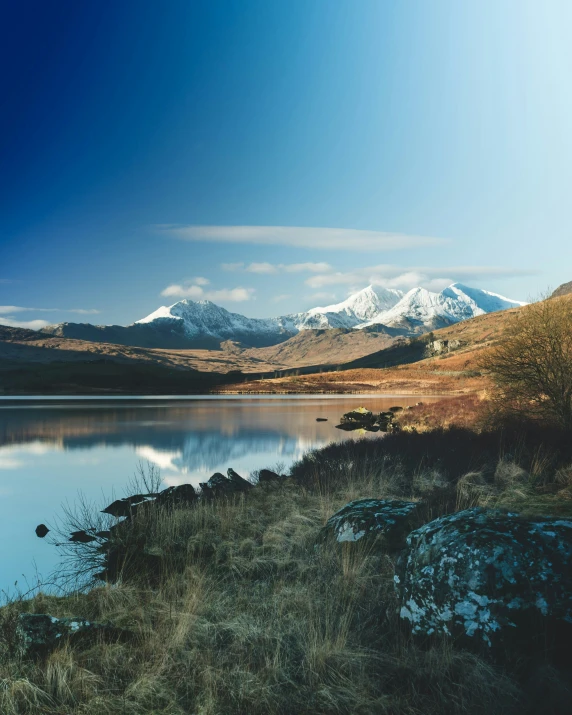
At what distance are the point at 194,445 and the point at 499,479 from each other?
21.2 meters

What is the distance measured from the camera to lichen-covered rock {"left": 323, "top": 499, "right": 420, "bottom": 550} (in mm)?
8148

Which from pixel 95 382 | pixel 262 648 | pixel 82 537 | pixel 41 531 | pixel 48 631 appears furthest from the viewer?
pixel 95 382

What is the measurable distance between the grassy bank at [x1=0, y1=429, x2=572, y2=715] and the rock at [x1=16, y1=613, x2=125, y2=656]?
14 centimetres

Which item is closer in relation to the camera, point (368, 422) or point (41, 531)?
point (41, 531)

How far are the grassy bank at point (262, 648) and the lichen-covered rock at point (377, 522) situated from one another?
0.30 meters

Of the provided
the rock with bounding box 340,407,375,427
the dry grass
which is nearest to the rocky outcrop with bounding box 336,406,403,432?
the rock with bounding box 340,407,375,427

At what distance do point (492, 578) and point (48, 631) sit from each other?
5.15m

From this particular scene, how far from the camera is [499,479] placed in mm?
13641

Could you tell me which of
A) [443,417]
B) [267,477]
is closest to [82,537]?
[267,477]

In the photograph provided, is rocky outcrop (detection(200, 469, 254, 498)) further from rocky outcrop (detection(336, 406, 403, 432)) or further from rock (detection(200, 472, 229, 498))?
rocky outcrop (detection(336, 406, 403, 432))

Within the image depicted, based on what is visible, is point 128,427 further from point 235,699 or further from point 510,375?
point 235,699

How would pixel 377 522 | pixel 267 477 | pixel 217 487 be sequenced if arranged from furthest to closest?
pixel 267 477 → pixel 217 487 → pixel 377 522

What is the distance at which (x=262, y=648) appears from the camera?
5535 millimetres

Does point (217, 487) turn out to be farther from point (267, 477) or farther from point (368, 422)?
point (368, 422)
